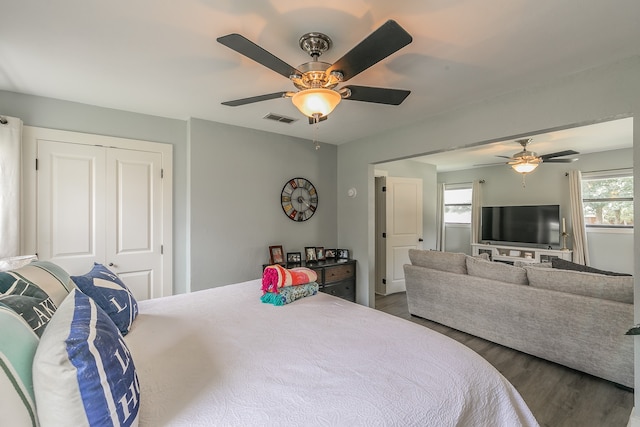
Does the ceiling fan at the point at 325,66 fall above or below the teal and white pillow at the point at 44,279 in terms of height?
above

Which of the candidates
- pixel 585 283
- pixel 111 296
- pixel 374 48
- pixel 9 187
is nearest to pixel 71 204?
pixel 9 187

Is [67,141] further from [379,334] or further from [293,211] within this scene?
[379,334]

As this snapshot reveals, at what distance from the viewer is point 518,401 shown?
1.23m

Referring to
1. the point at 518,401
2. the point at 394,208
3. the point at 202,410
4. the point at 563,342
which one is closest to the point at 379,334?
the point at 518,401

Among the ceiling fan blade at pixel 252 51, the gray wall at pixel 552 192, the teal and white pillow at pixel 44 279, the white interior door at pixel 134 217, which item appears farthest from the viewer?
the gray wall at pixel 552 192

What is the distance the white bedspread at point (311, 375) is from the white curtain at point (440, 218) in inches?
228

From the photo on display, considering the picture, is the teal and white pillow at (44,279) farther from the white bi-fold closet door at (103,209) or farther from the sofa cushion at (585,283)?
the sofa cushion at (585,283)

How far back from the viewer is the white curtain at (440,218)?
22.7 ft

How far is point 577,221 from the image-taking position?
16.9 feet

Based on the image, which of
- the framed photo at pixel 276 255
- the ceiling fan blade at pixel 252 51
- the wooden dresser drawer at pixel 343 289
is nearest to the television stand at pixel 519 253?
the wooden dresser drawer at pixel 343 289

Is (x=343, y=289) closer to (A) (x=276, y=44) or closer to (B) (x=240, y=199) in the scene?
(B) (x=240, y=199)

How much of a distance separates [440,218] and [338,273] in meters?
4.21

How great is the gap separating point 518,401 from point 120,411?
A: 150 centimetres

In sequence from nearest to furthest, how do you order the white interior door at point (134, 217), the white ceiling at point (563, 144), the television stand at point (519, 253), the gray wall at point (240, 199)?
the white interior door at point (134, 217)
the gray wall at point (240, 199)
the white ceiling at point (563, 144)
the television stand at point (519, 253)
